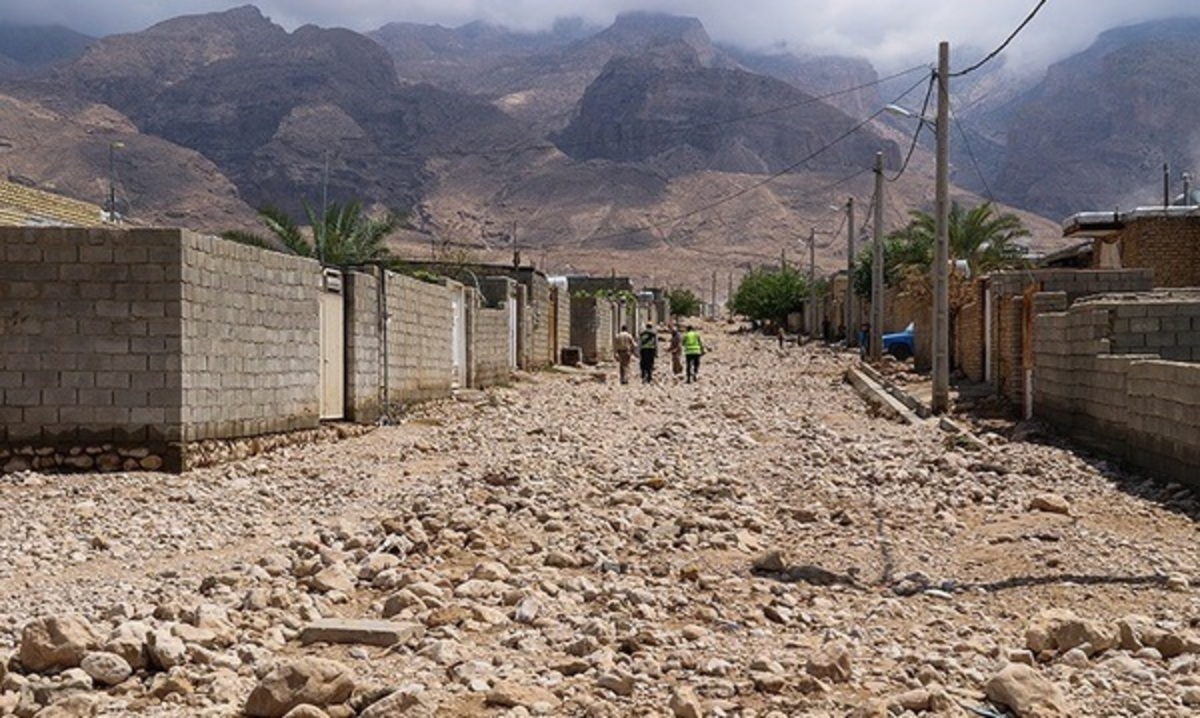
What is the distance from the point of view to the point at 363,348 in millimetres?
16891

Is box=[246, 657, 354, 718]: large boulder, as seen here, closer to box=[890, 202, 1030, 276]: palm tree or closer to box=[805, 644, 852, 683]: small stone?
box=[805, 644, 852, 683]: small stone

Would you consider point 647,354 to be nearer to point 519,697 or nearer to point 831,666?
point 831,666

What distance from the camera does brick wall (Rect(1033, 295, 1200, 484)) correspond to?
10398 millimetres

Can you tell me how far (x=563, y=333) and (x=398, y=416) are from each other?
2106cm

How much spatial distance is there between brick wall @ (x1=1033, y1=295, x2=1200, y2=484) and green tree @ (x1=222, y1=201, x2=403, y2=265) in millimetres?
18710

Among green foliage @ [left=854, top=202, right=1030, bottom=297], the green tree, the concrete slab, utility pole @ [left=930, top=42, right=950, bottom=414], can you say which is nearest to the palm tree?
green foliage @ [left=854, top=202, right=1030, bottom=297]

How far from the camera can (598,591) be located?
262 inches

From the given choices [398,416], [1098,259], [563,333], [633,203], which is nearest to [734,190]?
[633,203]

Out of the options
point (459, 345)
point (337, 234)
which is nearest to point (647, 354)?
point (459, 345)

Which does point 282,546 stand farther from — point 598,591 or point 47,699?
point 47,699

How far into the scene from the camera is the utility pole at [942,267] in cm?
1895

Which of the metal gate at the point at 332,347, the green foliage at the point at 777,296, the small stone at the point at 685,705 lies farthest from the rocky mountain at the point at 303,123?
the small stone at the point at 685,705

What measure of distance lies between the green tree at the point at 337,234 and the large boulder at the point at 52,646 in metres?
24.7

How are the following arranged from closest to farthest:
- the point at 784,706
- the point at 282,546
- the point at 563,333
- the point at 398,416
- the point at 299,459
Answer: the point at 784,706 → the point at 282,546 → the point at 299,459 → the point at 398,416 → the point at 563,333
